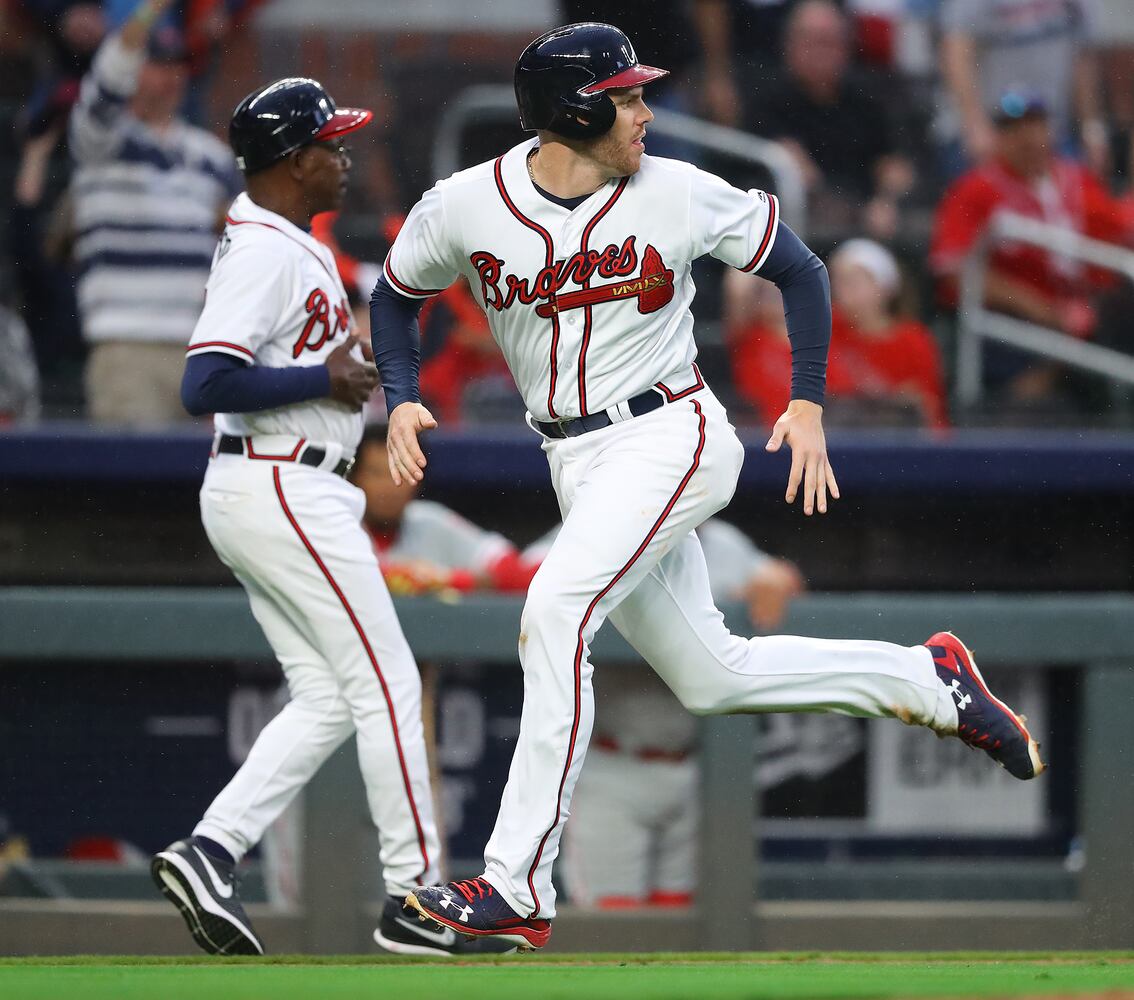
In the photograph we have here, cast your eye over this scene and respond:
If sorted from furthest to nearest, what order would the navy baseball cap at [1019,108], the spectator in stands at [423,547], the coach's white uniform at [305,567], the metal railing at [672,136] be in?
the navy baseball cap at [1019,108] → the metal railing at [672,136] → the spectator in stands at [423,547] → the coach's white uniform at [305,567]

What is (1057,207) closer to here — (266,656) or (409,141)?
(409,141)

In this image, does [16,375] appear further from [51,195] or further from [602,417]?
[602,417]

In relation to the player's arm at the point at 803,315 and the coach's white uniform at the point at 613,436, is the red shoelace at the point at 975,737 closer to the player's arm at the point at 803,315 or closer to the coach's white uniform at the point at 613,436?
the coach's white uniform at the point at 613,436

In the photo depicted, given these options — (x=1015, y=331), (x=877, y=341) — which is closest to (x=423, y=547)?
(x=877, y=341)

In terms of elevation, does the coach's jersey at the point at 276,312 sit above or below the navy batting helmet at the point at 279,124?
below

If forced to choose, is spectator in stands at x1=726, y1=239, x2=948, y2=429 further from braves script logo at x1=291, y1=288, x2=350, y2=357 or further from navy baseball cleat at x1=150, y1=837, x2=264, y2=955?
navy baseball cleat at x1=150, y1=837, x2=264, y2=955

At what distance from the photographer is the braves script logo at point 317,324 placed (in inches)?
157

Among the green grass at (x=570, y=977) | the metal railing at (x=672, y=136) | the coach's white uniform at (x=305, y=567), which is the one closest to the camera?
the green grass at (x=570, y=977)

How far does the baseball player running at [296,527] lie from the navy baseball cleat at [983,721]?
1223 millimetres

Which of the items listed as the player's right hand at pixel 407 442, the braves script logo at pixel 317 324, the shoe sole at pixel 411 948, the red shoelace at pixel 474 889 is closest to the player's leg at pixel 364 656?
the shoe sole at pixel 411 948

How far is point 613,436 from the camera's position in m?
3.42

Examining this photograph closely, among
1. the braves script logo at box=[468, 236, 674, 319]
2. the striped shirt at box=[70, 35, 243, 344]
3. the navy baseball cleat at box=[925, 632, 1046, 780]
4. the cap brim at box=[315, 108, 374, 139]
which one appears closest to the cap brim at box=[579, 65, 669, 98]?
the braves script logo at box=[468, 236, 674, 319]

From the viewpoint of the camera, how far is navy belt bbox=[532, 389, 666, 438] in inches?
135

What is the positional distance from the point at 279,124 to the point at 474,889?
1.84 m
